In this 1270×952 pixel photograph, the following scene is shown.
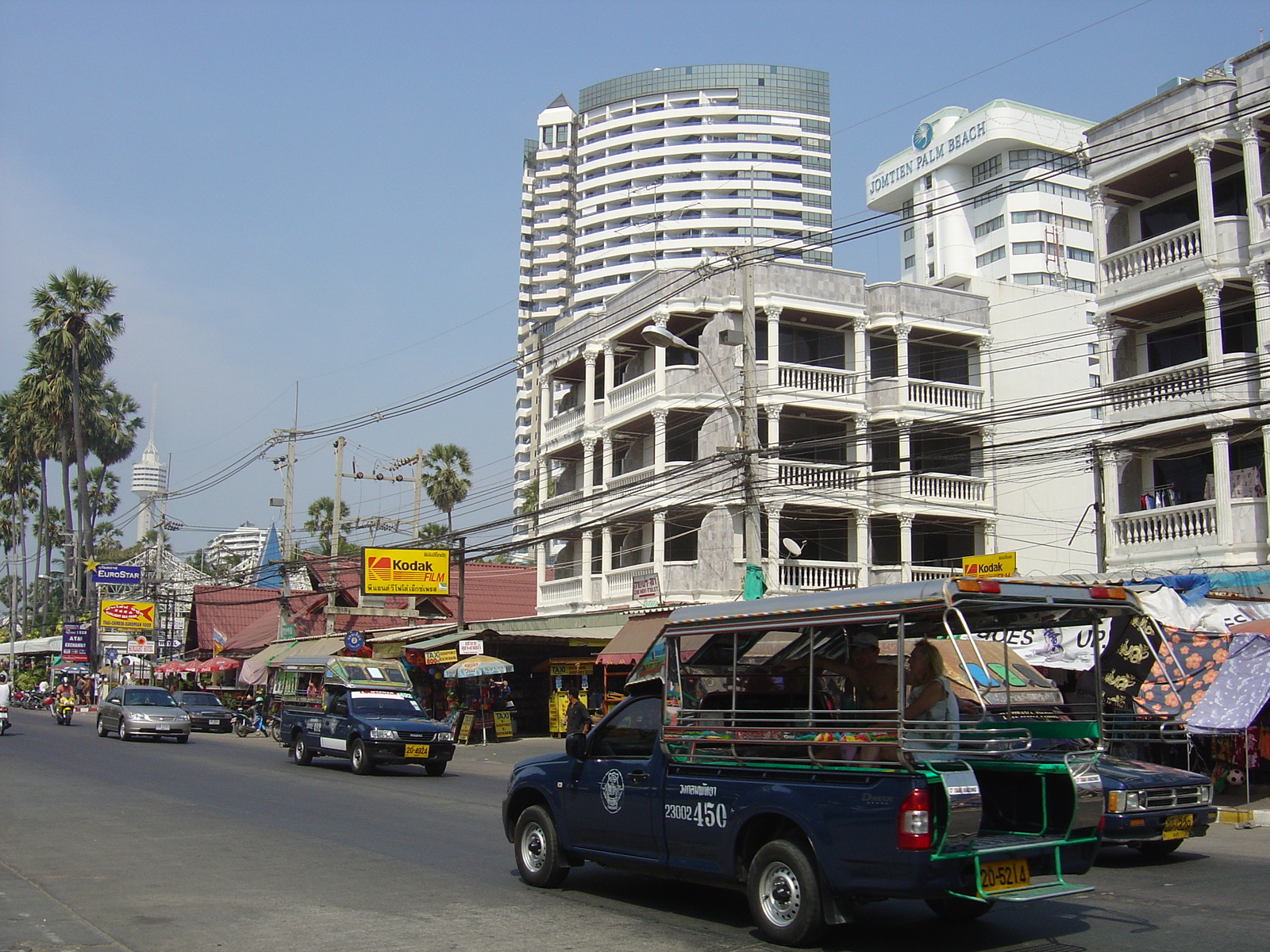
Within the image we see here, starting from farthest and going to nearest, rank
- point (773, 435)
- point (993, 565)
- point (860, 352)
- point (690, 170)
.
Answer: point (690, 170) → point (860, 352) → point (773, 435) → point (993, 565)

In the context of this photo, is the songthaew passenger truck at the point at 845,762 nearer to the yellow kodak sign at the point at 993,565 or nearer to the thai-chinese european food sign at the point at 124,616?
the yellow kodak sign at the point at 993,565

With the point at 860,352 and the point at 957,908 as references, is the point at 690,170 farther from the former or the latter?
the point at 957,908

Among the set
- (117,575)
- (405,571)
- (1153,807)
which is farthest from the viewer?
(117,575)

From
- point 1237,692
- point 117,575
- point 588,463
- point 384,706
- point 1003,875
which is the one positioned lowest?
point 1003,875

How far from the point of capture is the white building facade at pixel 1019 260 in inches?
1411

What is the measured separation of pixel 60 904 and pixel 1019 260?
87.4m

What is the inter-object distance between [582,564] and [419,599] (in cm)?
1274

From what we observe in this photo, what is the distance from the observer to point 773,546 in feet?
99.6

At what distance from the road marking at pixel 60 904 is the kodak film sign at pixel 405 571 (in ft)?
96.6

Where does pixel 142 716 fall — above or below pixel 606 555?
below

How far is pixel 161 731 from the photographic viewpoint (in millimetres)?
31359

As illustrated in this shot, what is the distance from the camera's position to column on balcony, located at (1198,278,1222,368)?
23.0m

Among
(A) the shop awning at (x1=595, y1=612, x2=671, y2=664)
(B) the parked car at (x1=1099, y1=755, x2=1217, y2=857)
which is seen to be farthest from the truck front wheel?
(A) the shop awning at (x1=595, y1=612, x2=671, y2=664)

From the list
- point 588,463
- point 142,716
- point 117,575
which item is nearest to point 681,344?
point 588,463
